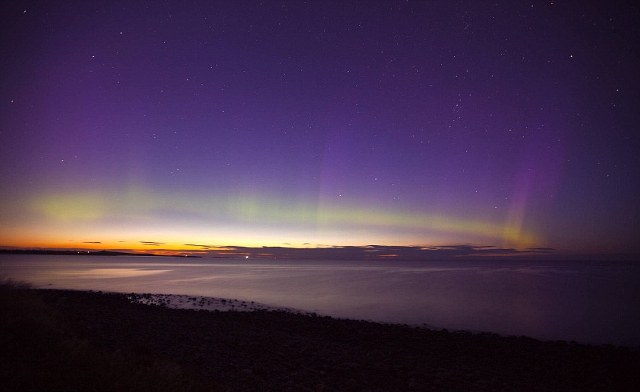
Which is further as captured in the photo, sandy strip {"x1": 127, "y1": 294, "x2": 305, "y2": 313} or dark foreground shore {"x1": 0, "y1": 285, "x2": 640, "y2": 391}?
sandy strip {"x1": 127, "y1": 294, "x2": 305, "y2": 313}

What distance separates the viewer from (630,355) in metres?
16.3

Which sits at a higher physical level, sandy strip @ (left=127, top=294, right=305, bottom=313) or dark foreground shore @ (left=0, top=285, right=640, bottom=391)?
dark foreground shore @ (left=0, top=285, right=640, bottom=391)

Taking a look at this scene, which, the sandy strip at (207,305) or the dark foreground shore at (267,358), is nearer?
the dark foreground shore at (267,358)

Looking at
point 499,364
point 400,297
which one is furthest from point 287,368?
point 400,297

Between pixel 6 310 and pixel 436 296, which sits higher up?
pixel 6 310

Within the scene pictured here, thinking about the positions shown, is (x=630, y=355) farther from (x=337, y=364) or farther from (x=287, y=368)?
(x=287, y=368)

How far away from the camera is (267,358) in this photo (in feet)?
39.9

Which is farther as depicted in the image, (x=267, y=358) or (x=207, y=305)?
(x=207, y=305)

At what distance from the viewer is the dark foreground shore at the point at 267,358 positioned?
6.45 metres

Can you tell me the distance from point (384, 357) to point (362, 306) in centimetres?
2144

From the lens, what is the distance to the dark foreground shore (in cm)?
645

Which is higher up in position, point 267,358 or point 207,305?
point 267,358

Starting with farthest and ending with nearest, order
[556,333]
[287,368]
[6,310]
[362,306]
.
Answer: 1. [362,306]
2. [556,333]
3. [287,368]
4. [6,310]

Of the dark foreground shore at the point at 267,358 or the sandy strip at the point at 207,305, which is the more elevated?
the dark foreground shore at the point at 267,358
